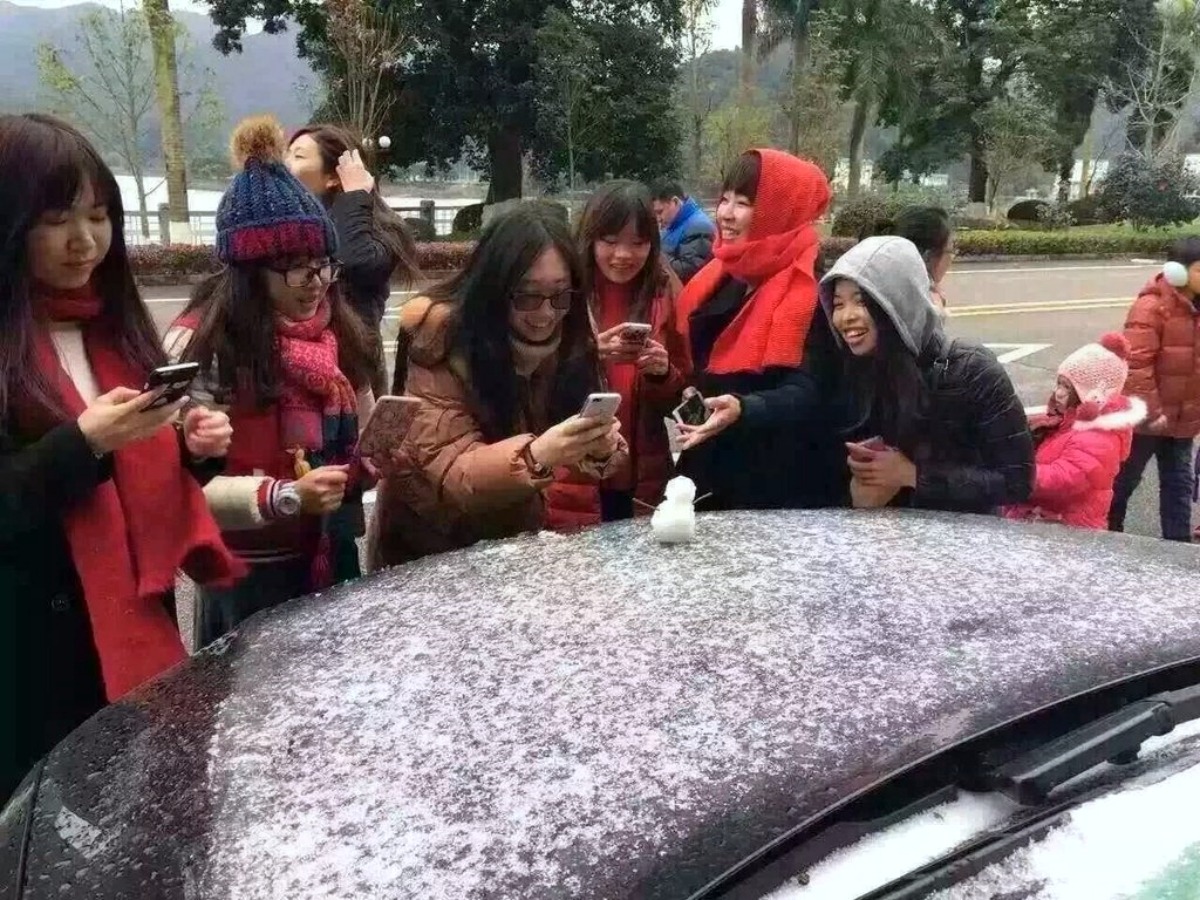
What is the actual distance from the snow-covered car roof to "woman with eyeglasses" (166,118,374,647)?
55 centimetres

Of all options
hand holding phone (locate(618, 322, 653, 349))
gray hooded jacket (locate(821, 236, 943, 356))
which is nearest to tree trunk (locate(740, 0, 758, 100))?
hand holding phone (locate(618, 322, 653, 349))

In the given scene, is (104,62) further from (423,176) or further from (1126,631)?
(1126,631)

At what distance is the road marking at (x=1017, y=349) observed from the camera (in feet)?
32.6

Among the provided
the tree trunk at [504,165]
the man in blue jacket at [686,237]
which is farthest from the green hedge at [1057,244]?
the man in blue jacket at [686,237]

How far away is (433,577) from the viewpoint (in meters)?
1.72

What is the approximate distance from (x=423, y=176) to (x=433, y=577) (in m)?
23.0

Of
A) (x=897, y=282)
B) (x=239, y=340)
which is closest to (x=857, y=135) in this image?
(x=897, y=282)

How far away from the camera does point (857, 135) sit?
29891 mm

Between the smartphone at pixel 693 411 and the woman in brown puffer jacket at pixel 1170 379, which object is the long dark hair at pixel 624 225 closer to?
the smartphone at pixel 693 411

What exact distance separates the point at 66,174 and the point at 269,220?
45cm

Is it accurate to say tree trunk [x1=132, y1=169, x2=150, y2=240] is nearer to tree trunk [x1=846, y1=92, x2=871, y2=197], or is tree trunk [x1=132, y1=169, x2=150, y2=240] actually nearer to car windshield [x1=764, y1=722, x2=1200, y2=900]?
tree trunk [x1=846, y1=92, x2=871, y2=197]

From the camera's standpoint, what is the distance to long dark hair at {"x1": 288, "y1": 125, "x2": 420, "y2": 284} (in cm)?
334

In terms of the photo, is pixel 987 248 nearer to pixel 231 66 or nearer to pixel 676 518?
pixel 231 66

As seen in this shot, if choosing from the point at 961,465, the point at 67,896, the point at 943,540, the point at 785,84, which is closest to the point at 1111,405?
the point at 961,465
